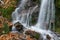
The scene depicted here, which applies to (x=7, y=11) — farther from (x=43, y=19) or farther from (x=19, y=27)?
(x=43, y=19)

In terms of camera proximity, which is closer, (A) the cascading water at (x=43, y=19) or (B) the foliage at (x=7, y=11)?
(A) the cascading water at (x=43, y=19)

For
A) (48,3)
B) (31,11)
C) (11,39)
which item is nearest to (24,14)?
(31,11)

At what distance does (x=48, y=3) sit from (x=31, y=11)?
1035 millimetres

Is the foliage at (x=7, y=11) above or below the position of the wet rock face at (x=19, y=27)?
above

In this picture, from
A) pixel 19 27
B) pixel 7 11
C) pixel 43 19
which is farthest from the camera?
pixel 7 11

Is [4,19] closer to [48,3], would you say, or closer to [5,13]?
[5,13]

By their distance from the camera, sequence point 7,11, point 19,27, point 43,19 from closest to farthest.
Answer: point 19,27
point 43,19
point 7,11

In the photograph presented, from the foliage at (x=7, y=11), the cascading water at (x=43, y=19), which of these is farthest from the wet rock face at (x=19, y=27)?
the foliage at (x=7, y=11)

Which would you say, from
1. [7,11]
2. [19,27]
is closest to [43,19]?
[19,27]

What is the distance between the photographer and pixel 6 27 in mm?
11031

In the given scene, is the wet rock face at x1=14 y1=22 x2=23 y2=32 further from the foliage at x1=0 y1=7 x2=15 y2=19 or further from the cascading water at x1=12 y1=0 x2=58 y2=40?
the foliage at x1=0 y1=7 x2=15 y2=19

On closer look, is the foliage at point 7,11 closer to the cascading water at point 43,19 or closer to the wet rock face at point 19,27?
the cascading water at point 43,19

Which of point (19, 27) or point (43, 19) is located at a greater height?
point (43, 19)

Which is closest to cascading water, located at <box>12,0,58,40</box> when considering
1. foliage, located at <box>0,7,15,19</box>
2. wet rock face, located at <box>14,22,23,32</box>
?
wet rock face, located at <box>14,22,23,32</box>
